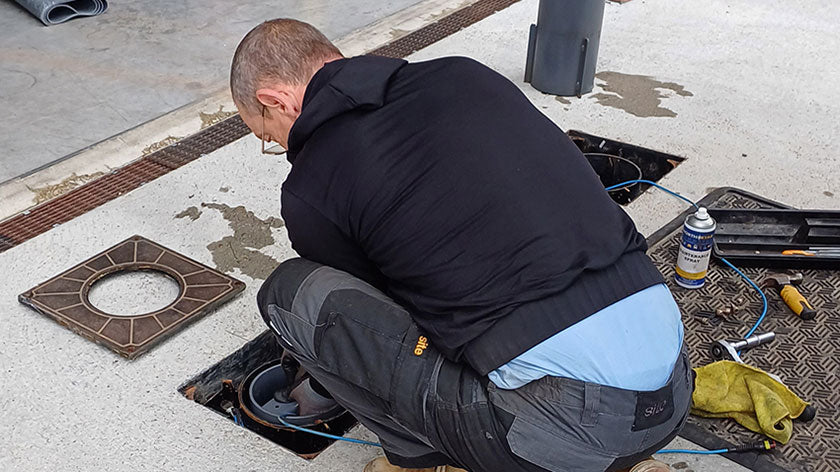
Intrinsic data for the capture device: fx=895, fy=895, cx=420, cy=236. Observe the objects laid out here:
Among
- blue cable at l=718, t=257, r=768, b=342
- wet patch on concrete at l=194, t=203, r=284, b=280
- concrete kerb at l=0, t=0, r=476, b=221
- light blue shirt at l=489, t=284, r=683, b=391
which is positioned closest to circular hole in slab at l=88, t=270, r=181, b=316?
wet patch on concrete at l=194, t=203, r=284, b=280

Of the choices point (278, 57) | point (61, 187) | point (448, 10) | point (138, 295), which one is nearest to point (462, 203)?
point (278, 57)

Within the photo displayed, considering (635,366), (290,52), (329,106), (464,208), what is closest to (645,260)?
(635,366)

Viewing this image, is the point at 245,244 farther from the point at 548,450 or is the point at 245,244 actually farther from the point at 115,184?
the point at 548,450

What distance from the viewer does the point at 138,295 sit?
109 inches

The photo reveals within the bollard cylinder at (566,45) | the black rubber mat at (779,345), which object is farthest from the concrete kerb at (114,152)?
the black rubber mat at (779,345)

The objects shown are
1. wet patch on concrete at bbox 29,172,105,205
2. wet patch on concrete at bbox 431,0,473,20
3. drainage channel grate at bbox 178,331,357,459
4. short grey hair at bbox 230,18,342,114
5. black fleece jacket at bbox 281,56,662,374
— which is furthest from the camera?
wet patch on concrete at bbox 431,0,473,20

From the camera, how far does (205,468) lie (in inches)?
83.7

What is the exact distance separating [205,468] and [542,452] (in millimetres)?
858

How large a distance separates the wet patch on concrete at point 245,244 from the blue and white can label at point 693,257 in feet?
4.17

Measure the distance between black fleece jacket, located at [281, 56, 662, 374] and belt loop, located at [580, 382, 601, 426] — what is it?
0.13 m

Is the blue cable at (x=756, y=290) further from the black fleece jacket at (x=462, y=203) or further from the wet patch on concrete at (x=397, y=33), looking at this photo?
the wet patch on concrete at (x=397, y=33)

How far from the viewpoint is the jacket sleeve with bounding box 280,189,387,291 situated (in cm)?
181

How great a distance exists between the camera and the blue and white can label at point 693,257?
105 inches

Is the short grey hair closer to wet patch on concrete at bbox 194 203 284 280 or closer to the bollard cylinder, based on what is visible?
wet patch on concrete at bbox 194 203 284 280
